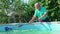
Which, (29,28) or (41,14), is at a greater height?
(41,14)

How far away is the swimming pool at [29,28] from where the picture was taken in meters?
5.91

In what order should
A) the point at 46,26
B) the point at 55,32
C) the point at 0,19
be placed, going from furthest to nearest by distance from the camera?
the point at 0,19 < the point at 46,26 < the point at 55,32

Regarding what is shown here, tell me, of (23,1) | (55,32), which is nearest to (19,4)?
(23,1)

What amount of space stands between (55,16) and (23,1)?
1.81 meters

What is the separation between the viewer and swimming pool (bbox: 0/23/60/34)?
5914 mm

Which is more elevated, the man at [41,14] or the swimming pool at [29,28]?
the man at [41,14]

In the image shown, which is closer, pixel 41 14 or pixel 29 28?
pixel 29 28

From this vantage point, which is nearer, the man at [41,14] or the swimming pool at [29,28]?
the swimming pool at [29,28]

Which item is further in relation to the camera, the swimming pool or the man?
the man

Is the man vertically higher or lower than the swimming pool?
higher

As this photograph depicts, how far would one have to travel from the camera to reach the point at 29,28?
627 centimetres

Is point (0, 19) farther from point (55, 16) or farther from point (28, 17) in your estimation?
point (55, 16)

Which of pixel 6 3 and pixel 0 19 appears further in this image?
pixel 6 3

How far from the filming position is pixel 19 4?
9.94m
